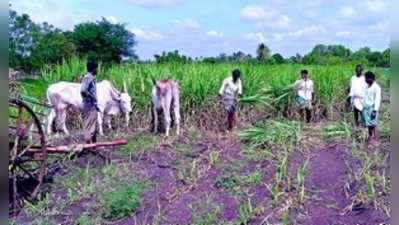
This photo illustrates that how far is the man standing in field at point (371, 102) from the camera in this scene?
7.29 meters

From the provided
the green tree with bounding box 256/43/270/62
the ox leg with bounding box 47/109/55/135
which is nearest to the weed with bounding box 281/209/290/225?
the ox leg with bounding box 47/109/55/135

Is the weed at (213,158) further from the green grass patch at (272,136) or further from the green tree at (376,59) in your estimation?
the green tree at (376,59)

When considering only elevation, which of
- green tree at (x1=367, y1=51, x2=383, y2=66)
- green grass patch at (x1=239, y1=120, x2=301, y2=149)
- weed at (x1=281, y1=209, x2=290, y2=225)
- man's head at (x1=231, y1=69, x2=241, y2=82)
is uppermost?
green tree at (x1=367, y1=51, x2=383, y2=66)

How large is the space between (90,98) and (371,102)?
3.88 m

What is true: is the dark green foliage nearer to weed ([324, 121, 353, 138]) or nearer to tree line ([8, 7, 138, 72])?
weed ([324, 121, 353, 138])

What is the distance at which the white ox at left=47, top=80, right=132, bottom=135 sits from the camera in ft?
30.6

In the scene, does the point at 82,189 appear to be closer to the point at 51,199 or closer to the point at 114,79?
the point at 51,199

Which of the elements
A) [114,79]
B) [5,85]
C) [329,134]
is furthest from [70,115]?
[5,85]

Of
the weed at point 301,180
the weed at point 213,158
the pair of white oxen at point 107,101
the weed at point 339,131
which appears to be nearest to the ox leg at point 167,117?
the pair of white oxen at point 107,101

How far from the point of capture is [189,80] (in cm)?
1037

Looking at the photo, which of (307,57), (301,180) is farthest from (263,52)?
(301,180)

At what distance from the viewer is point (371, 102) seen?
7.36m

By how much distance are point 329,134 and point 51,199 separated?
4.08 metres

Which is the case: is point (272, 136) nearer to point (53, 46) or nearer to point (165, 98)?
point (165, 98)
